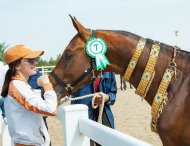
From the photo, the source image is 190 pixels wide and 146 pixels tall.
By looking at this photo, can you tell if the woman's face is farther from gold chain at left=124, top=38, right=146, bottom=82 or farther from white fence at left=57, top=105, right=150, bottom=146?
gold chain at left=124, top=38, right=146, bottom=82

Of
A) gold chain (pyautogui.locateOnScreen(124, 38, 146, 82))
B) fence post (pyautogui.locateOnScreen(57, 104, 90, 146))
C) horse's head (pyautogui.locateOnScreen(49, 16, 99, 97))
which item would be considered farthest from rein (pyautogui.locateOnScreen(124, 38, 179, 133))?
fence post (pyautogui.locateOnScreen(57, 104, 90, 146))

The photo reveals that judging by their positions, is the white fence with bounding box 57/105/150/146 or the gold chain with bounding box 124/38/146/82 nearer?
the white fence with bounding box 57/105/150/146

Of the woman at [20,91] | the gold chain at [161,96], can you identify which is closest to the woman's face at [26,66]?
the woman at [20,91]

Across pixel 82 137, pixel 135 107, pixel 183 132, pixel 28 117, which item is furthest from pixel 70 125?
pixel 135 107

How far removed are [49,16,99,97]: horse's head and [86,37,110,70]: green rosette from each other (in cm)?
6

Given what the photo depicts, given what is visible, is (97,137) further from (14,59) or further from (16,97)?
(14,59)

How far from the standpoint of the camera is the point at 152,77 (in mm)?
3428

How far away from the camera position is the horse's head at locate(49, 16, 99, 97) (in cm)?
364

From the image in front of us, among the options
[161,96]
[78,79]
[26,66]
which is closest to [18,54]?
[26,66]

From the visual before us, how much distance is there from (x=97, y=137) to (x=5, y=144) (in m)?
3.24

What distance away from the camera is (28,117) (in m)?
3.01

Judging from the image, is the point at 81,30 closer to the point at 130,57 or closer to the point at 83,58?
the point at 83,58

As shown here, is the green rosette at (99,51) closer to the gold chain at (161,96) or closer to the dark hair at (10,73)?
the gold chain at (161,96)

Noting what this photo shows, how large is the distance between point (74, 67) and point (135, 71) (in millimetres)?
610
